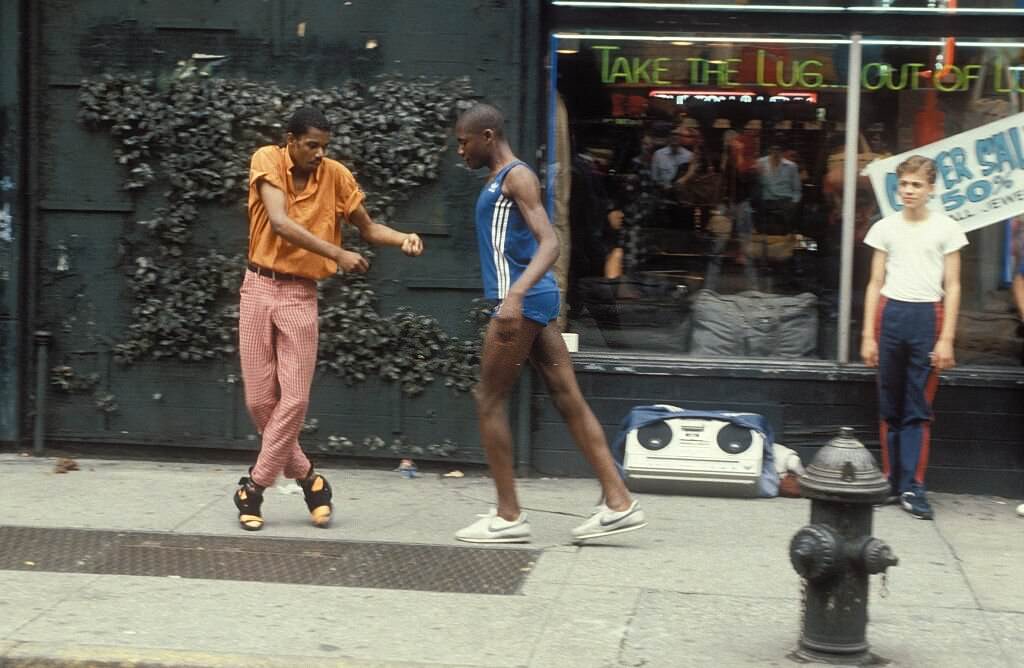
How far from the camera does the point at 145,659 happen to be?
4824 millimetres

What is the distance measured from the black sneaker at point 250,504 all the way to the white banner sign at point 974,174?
146 inches

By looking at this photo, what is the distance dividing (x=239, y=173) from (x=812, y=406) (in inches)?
134

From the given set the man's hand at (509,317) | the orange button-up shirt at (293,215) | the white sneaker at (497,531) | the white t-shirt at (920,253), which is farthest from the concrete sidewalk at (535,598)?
the orange button-up shirt at (293,215)

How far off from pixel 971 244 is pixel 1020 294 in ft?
1.66

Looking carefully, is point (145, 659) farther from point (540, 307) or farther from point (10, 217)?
point (10, 217)

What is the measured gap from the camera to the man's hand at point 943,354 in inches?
283

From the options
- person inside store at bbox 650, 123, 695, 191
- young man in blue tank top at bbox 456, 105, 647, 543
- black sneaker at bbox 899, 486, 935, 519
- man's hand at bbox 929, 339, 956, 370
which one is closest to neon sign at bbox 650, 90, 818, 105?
person inside store at bbox 650, 123, 695, 191

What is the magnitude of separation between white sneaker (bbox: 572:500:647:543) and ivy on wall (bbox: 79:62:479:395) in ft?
5.87

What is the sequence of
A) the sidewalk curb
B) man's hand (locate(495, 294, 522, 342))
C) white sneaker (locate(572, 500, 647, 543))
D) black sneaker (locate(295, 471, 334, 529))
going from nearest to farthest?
the sidewalk curb, man's hand (locate(495, 294, 522, 342)), white sneaker (locate(572, 500, 647, 543)), black sneaker (locate(295, 471, 334, 529))

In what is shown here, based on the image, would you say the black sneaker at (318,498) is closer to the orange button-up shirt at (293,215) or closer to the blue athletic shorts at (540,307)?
the orange button-up shirt at (293,215)

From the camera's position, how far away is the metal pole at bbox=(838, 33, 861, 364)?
787 cm

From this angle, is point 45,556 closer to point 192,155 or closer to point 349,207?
point 349,207

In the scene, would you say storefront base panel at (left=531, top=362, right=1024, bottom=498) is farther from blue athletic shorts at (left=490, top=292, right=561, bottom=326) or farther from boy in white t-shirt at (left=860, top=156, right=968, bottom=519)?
blue athletic shorts at (left=490, top=292, right=561, bottom=326)

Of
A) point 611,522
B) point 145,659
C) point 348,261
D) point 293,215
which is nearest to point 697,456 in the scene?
point 611,522
